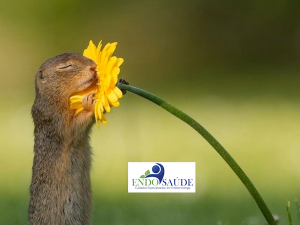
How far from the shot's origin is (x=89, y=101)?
3.44 meters

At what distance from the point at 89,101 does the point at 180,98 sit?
2.28m

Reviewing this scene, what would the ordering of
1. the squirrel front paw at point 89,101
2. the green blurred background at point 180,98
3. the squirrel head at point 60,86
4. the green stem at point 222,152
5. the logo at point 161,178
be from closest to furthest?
the green stem at point 222,152 < the squirrel front paw at point 89,101 < the squirrel head at point 60,86 < the logo at point 161,178 < the green blurred background at point 180,98

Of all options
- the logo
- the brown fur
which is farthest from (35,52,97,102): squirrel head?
the logo

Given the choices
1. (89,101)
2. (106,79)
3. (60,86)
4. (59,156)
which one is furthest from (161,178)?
(106,79)

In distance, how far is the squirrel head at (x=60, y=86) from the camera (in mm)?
3549

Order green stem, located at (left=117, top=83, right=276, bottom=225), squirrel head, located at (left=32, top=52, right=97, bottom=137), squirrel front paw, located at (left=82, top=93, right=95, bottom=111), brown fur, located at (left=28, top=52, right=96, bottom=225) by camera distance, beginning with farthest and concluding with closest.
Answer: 1. brown fur, located at (left=28, top=52, right=96, bottom=225)
2. squirrel head, located at (left=32, top=52, right=97, bottom=137)
3. squirrel front paw, located at (left=82, top=93, right=95, bottom=111)
4. green stem, located at (left=117, top=83, right=276, bottom=225)

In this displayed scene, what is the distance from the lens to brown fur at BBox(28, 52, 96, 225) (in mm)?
3662

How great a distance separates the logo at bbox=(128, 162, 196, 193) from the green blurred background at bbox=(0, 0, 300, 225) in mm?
63

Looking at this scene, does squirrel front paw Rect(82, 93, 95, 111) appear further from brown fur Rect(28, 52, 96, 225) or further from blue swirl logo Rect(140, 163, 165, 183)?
A: blue swirl logo Rect(140, 163, 165, 183)

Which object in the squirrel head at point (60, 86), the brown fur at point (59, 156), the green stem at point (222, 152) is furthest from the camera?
the brown fur at point (59, 156)

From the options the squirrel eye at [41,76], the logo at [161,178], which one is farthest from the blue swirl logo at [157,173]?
the squirrel eye at [41,76]

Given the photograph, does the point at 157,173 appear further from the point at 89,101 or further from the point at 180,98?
the point at 89,101

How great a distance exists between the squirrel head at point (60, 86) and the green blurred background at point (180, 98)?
1.11 meters

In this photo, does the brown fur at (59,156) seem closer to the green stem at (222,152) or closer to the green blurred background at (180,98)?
the green stem at (222,152)
